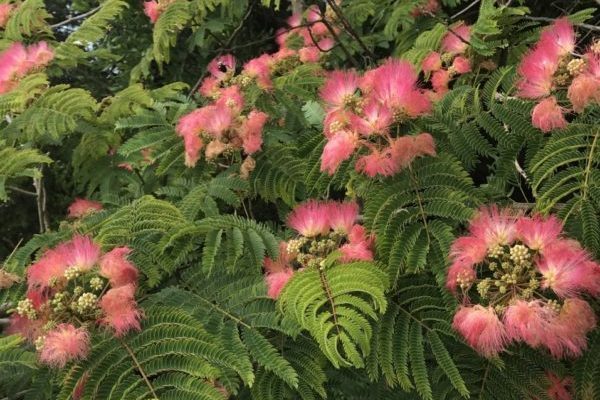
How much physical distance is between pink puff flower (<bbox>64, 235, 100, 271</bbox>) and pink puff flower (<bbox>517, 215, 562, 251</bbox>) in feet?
3.77

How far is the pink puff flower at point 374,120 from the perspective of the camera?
1.89 metres

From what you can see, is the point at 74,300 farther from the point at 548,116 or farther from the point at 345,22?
the point at 345,22

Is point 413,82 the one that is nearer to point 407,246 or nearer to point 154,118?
point 407,246

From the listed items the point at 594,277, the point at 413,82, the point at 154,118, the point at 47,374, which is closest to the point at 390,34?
the point at 154,118

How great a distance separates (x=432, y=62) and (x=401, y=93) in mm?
1081

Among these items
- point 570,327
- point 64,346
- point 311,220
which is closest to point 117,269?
point 64,346

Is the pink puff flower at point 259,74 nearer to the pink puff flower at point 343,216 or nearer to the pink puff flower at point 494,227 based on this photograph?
the pink puff flower at point 343,216

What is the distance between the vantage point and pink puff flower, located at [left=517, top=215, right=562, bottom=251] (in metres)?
1.63

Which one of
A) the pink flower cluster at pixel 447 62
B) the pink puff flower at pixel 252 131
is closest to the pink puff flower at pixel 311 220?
the pink puff flower at pixel 252 131

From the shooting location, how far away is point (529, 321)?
1.51m

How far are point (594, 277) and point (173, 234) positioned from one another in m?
1.15

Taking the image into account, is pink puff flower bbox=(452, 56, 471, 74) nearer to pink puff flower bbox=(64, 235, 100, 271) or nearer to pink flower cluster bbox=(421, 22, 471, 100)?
pink flower cluster bbox=(421, 22, 471, 100)

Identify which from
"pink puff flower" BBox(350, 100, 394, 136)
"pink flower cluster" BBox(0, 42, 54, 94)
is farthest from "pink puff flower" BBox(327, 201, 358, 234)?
"pink flower cluster" BBox(0, 42, 54, 94)

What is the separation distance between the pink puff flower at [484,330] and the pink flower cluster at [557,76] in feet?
1.99
